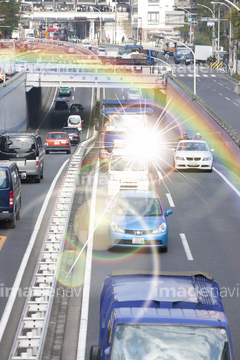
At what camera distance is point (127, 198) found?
59.1ft

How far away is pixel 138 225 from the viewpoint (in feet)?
55.6

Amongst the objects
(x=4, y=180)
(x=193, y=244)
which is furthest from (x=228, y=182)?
(x=4, y=180)

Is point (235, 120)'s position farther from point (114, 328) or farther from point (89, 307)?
point (114, 328)

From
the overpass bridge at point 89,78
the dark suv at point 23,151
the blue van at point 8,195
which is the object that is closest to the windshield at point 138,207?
the blue van at point 8,195

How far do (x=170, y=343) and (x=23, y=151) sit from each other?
21545mm

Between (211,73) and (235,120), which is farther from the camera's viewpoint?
(211,73)

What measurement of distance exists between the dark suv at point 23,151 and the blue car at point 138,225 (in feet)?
33.0

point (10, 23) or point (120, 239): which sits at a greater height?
point (10, 23)

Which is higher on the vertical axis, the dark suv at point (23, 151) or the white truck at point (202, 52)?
the white truck at point (202, 52)

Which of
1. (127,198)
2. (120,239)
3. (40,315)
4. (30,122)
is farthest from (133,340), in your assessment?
(30,122)

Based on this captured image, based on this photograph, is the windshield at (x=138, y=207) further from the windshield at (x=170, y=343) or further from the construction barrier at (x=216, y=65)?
the construction barrier at (x=216, y=65)

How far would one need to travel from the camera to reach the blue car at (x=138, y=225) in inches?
659

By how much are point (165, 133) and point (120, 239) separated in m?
47.4

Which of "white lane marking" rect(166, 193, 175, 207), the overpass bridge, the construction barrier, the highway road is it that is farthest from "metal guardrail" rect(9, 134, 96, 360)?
the construction barrier
